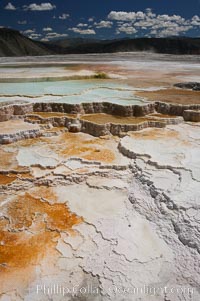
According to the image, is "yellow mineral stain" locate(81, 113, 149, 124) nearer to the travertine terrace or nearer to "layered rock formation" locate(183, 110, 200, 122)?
the travertine terrace

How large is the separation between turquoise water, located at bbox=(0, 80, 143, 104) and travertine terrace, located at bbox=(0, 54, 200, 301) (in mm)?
526

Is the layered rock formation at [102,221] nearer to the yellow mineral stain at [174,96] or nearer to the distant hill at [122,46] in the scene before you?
the yellow mineral stain at [174,96]

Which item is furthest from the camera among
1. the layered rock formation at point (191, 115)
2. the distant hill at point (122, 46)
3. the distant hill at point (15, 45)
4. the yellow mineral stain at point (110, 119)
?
the distant hill at point (122, 46)

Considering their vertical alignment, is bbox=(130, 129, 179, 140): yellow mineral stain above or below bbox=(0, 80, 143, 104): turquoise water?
below

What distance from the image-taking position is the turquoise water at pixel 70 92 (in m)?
9.09

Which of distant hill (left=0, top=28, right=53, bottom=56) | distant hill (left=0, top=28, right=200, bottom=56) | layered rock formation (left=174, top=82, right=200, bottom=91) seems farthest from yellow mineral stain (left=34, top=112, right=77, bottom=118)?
distant hill (left=0, top=28, right=200, bottom=56)

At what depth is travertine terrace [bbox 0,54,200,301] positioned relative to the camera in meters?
3.60

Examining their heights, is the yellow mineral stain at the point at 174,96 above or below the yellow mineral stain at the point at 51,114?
above

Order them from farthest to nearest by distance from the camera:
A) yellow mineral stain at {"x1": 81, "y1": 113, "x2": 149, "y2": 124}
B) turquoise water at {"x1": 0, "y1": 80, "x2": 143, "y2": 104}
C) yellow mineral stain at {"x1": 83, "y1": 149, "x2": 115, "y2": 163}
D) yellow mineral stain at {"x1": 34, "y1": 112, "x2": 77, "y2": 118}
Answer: turquoise water at {"x1": 0, "y1": 80, "x2": 143, "y2": 104}, yellow mineral stain at {"x1": 34, "y1": 112, "x2": 77, "y2": 118}, yellow mineral stain at {"x1": 81, "y1": 113, "x2": 149, "y2": 124}, yellow mineral stain at {"x1": 83, "y1": 149, "x2": 115, "y2": 163}

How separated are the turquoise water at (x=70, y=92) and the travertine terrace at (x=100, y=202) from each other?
526 millimetres

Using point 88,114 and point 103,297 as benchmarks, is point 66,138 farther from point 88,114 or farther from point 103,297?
point 103,297

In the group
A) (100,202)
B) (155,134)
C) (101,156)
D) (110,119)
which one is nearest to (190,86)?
(110,119)

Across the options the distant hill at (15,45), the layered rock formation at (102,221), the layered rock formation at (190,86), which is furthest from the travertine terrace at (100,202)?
the distant hill at (15,45)

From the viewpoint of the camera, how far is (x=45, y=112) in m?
8.69
